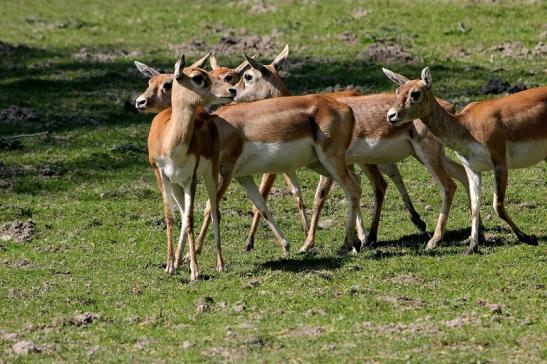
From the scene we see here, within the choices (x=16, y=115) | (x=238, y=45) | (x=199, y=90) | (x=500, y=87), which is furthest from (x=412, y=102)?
(x=238, y=45)

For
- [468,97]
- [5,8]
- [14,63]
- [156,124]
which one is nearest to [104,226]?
[156,124]

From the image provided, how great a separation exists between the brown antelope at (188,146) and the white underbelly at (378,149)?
1727 mm

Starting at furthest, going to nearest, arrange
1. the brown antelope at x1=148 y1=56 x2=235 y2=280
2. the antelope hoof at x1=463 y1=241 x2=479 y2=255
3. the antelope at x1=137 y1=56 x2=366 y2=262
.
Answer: the antelope at x1=137 y1=56 x2=366 y2=262
the antelope hoof at x1=463 y1=241 x2=479 y2=255
the brown antelope at x1=148 y1=56 x2=235 y2=280

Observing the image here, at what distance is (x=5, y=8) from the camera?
96.1ft

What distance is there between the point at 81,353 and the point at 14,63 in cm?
1434

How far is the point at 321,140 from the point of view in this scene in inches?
505

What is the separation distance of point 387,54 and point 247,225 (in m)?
8.25

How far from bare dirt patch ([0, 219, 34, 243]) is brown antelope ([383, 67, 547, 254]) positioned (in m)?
4.40

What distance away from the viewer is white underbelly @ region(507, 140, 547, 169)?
1261 cm

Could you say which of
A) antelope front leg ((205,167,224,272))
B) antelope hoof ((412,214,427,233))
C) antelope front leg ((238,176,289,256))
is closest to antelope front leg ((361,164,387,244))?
antelope hoof ((412,214,427,233))

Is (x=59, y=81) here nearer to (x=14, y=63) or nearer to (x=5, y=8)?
(x=14, y=63)

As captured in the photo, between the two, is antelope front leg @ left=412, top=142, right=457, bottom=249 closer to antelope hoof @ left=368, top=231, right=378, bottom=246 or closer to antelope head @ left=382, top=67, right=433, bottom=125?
antelope hoof @ left=368, top=231, right=378, bottom=246

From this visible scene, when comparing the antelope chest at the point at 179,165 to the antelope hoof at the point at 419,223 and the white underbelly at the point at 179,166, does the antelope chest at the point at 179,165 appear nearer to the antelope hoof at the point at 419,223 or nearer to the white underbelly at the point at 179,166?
the white underbelly at the point at 179,166

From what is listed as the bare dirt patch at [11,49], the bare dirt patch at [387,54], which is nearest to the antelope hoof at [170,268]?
the bare dirt patch at [387,54]
